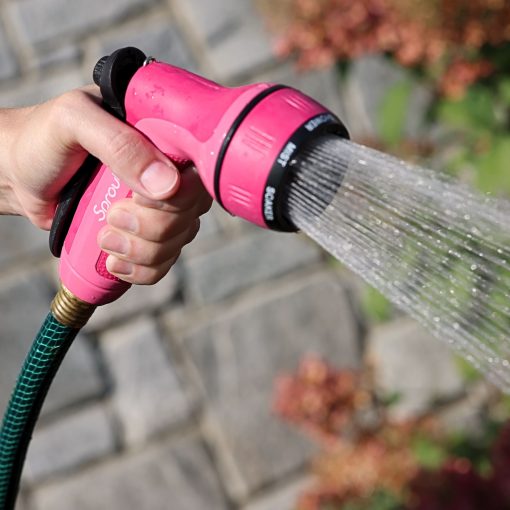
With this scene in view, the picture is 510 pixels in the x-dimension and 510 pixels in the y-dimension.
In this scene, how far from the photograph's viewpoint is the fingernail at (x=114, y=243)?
0.90 metres

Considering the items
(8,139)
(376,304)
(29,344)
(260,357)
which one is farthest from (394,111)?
(8,139)

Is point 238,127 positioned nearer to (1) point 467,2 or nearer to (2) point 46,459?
(1) point 467,2

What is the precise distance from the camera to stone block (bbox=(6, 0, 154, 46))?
83.7 inches

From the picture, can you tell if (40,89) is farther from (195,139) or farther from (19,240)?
(195,139)

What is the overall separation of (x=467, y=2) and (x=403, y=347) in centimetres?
90

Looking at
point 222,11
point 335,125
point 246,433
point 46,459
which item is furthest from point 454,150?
point 335,125

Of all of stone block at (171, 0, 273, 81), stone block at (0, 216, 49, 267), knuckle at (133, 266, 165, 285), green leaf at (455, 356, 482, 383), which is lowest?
green leaf at (455, 356, 482, 383)

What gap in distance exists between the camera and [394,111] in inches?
81.7

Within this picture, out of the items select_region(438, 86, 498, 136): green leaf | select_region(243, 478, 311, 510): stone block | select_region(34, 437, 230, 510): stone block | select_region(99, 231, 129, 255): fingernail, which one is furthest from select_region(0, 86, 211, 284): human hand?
select_region(243, 478, 311, 510): stone block

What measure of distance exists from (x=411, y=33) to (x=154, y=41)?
59cm

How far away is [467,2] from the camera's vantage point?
181cm

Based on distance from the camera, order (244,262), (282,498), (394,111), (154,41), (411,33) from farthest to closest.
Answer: (282,498) < (244,262) < (154,41) < (394,111) < (411,33)

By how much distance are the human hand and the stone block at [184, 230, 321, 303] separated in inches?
49.8

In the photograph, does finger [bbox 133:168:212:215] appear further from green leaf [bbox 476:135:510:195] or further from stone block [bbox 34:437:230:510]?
→ stone block [bbox 34:437:230:510]
